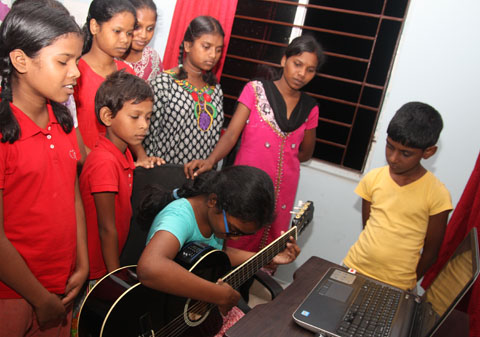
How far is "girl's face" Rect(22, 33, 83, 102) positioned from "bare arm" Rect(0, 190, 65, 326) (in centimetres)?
30

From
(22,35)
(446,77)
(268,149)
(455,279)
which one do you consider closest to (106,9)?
(22,35)

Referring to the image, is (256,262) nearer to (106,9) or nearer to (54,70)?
(54,70)

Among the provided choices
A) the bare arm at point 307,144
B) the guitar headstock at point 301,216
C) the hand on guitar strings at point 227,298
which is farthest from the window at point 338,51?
the hand on guitar strings at point 227,298

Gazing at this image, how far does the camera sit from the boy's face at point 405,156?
166 cm

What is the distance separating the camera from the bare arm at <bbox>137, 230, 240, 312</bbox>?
122cm

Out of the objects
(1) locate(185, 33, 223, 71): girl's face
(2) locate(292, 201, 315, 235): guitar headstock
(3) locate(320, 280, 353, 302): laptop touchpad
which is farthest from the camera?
(1) locate(185, 33, 223, 71): girl's face

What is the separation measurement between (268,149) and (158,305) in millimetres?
1113

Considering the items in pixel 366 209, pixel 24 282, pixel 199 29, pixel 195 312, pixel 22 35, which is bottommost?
pixel 195 312

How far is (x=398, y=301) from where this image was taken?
135 centimetres

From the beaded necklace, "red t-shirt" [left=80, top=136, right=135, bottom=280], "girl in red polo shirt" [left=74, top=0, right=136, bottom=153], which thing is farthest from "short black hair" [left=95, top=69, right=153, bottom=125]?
the beaded necklace

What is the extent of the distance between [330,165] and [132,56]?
1.48 m

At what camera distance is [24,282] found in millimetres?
1098

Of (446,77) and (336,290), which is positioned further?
(446,77)

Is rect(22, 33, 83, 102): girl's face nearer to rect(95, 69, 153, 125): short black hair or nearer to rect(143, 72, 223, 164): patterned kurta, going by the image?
rect(95, 69, 153, 125): short black hair
